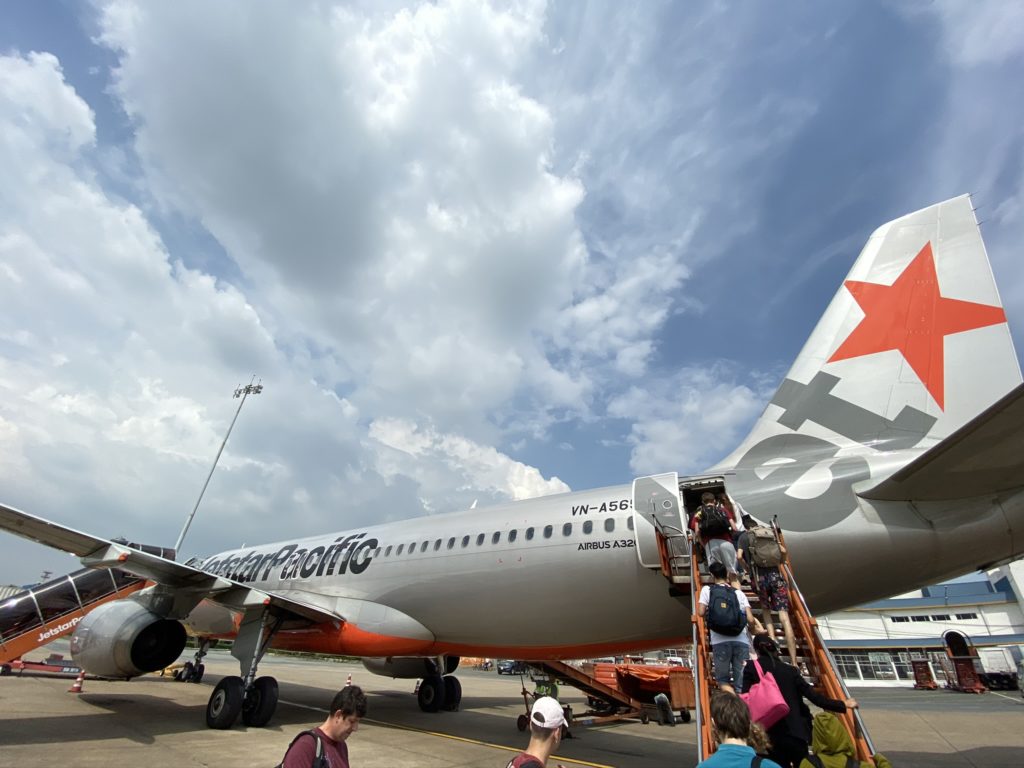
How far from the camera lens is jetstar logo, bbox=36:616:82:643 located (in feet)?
33.8

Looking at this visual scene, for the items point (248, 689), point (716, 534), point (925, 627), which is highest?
point (925, 627)

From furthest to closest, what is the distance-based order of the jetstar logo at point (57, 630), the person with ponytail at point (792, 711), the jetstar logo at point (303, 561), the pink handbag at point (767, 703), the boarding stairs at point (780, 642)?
the jetstar logo at point (303, 561) < the jetstar logo at point (57, 630) < the boarding stairs at point (780, 642) < the person with ponytail at point (792, 711) < the pink handbag at point (767, 703)

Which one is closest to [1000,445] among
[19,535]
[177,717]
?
[19,535]

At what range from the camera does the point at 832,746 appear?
3404 mm

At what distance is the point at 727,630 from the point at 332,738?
321cm

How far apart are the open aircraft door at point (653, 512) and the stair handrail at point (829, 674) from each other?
133 centimetres

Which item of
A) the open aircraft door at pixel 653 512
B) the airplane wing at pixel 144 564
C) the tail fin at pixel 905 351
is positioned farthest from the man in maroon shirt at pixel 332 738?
the tail fin at pixel 905 351

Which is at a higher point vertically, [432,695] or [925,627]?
[925,627]

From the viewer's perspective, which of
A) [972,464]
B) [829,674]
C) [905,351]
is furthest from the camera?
[905,351]

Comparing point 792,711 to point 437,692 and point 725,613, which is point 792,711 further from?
point 437,692

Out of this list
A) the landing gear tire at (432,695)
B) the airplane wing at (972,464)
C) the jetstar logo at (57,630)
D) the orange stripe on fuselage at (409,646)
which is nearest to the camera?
the airplane wing at (972,464)

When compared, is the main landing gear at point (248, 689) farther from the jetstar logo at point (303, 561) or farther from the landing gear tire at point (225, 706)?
the jetstar logo at point (303, 561)

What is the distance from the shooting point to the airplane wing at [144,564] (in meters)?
7.13

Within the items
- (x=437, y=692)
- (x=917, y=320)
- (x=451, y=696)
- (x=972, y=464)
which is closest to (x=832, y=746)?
(x=972, y=464)
